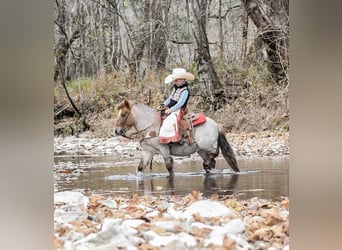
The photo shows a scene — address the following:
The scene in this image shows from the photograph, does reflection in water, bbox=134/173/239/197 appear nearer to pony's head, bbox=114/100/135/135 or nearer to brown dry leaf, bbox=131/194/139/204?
brown dry leaf, bbox=131/194/139/204

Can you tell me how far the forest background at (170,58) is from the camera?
296 centimetres

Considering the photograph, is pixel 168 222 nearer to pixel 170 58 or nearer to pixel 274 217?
pixel 274 217

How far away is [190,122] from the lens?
3008 millimetres

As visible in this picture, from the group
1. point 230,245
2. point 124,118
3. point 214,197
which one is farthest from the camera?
point 124,118

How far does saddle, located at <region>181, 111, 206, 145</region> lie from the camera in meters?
3.00

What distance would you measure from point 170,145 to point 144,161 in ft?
A: 0.63

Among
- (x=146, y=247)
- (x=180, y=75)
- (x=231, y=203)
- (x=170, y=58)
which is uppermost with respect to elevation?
(x=170, y=58)

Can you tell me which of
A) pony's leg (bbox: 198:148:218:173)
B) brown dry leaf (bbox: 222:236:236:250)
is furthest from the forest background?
brown dry leaf (bbox: 222:236:236:250)

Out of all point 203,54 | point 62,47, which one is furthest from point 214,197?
point 62,47

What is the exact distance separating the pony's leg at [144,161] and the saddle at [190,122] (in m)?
0.25

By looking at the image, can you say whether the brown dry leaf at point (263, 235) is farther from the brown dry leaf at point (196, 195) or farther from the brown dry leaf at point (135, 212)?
the brown dry leaf at point (135, 212)

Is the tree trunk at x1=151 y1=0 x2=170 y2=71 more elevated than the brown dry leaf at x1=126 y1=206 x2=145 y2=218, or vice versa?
the tree trunk at x1=151 y1=0 x2=170 y2=71
